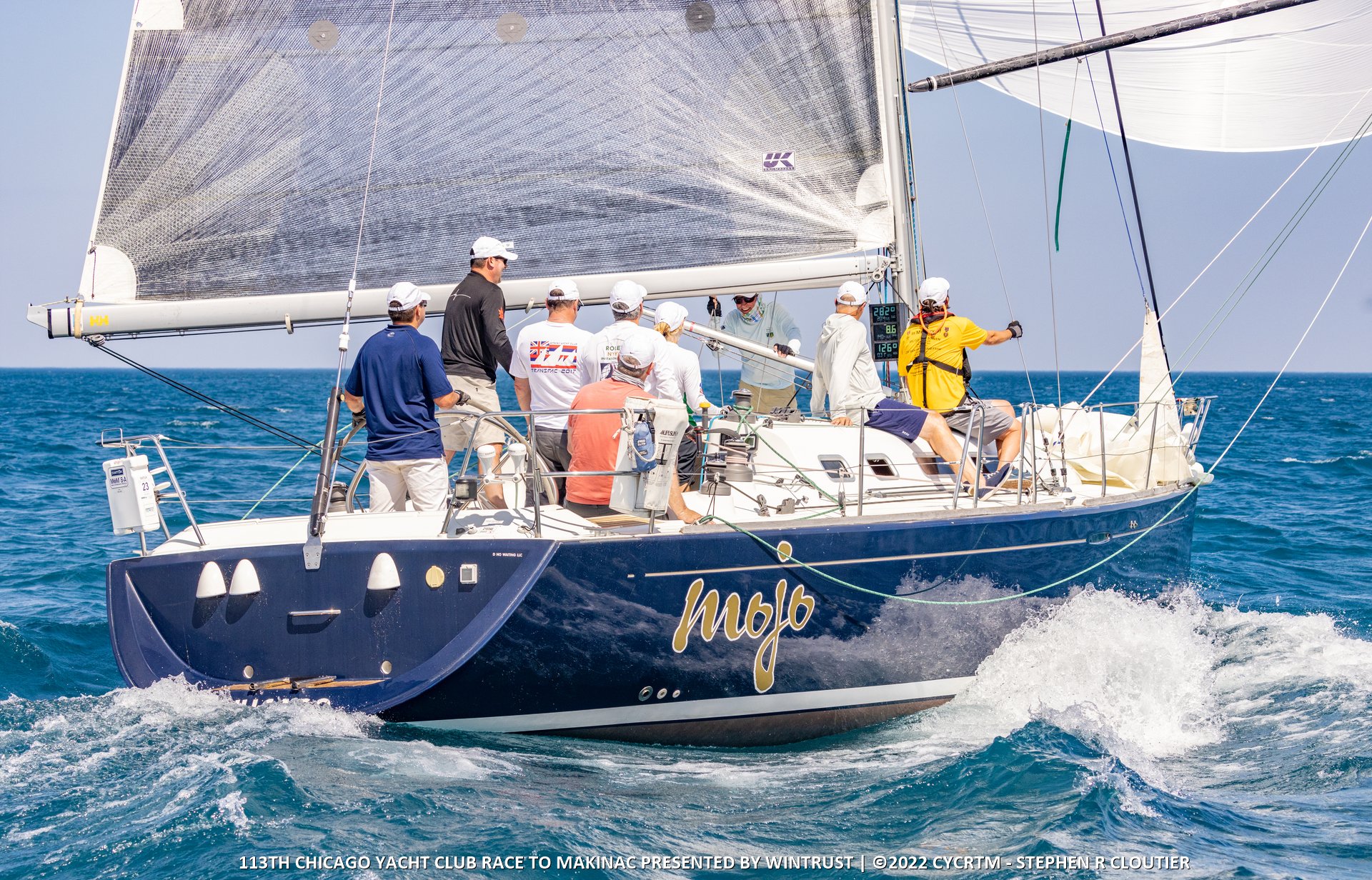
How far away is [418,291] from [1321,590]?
842 centimetres

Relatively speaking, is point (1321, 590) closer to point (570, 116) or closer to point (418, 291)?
point (570, 116)

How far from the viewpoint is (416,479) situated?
20.1 feet

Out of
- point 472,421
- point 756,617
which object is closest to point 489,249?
point 472,421

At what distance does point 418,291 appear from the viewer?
6246 mm

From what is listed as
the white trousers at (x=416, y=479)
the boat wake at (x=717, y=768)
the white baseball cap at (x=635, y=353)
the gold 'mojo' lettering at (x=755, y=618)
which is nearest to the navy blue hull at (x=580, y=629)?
the gold 'mojo' lettering at (x=755, y=618)

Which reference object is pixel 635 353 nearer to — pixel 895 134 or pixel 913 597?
pixel 913 597

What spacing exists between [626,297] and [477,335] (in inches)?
39.5

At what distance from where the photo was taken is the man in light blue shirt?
959 centimetres

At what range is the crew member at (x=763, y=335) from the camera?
9570 mm

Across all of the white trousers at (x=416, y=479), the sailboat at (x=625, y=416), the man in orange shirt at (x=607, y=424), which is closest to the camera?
the sailboat at (x=625, y=416)

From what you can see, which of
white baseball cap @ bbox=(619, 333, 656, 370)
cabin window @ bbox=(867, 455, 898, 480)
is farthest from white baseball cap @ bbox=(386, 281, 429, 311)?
cabin window @ bbox=(867, 455, 898, 480)

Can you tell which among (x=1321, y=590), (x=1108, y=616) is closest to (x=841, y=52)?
(x=1108, y=616)

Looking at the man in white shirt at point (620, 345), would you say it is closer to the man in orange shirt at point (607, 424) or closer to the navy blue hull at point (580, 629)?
the man in orange shirt at point (607, 424)

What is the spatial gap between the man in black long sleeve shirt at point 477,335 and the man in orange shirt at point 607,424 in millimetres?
921
